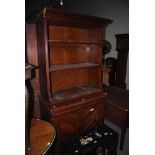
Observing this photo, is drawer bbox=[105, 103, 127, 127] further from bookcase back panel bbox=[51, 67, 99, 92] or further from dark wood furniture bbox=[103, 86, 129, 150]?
bookcase back panel bbox=[51, 67, 99, 92]

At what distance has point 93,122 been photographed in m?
2.18

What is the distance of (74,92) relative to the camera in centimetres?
207

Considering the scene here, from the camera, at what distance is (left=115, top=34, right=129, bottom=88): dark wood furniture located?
3302 millimetres

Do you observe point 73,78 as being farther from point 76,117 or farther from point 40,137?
point 40,137

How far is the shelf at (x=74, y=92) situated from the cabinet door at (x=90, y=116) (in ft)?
0.66

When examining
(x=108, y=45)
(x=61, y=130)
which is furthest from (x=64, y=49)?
(x=108, y=45)

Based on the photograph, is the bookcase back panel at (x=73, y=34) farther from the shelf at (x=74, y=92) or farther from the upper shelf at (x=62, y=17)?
the shelf at (x=74, y=92)

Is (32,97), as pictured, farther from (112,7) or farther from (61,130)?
(112,7)

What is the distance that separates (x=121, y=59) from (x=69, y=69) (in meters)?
1.86

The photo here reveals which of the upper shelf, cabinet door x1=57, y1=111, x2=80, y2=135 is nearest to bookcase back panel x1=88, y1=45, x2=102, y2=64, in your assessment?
the upper shelf

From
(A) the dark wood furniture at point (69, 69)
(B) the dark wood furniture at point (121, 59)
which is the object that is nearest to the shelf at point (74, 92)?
(A) the dark wood furniture at point (69, 69)

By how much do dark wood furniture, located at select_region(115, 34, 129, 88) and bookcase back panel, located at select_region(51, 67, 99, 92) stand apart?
1295 mm

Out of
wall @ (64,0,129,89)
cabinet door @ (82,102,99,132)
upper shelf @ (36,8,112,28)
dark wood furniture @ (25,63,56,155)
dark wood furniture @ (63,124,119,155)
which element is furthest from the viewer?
wall @ (64,0,129,89)
